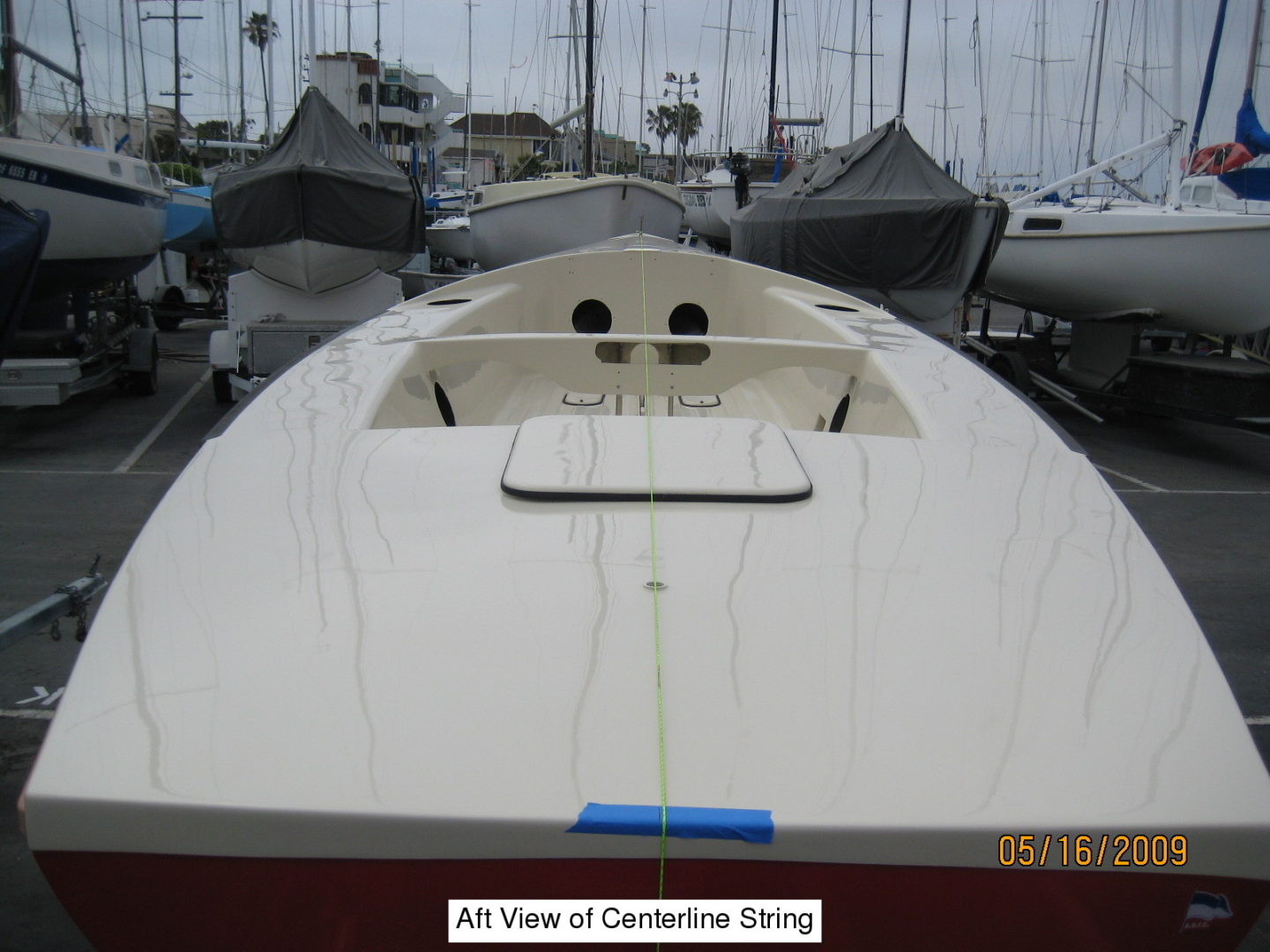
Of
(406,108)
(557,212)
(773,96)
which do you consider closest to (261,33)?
(406,108)

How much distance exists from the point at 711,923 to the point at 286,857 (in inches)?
18.2

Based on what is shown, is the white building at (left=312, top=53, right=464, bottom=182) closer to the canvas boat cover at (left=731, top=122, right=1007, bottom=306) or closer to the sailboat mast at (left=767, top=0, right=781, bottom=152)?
the sailboat mast at (left=767, top=0, right=781, bottom=152)

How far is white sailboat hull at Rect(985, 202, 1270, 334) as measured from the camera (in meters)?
7.05

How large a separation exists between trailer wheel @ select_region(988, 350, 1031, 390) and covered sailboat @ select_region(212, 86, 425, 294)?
16.3ft

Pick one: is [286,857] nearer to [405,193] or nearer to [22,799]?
[22,799]

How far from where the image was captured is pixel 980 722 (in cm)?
117

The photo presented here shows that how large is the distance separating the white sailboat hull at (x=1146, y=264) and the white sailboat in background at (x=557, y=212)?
3946 millimetres

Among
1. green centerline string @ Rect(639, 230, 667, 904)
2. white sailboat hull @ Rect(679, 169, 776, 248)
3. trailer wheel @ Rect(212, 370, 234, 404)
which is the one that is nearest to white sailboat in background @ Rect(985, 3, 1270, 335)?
trailer wheel @ Rect(212, 370, 234, 404)

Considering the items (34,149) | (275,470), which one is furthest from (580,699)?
(34,149)

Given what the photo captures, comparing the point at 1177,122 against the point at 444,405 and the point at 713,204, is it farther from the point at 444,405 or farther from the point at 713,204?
the point at 713,204

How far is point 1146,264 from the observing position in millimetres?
7496

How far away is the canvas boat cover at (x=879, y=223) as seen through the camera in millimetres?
7594

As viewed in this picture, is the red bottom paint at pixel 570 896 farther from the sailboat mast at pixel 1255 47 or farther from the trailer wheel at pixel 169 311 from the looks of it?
the trailer wheel at pixel 169 311
